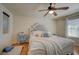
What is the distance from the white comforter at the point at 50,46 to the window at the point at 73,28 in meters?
0.11

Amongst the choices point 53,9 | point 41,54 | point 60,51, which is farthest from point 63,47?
point 53,9

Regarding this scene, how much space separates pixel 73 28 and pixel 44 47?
52cm

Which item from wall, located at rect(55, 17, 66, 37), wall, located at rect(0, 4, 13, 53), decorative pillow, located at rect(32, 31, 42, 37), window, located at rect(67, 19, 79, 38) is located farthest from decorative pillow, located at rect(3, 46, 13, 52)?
window, located at rect(67, 19, 79, 38)

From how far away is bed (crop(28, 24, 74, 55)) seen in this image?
139 centimetres

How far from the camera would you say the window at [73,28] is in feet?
4.73

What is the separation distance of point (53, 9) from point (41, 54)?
26.8 inches

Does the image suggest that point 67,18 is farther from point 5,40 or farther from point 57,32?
point 5,40

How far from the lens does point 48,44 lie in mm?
1422

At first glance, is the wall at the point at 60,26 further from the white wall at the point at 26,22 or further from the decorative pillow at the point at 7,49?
the decorative pillow at the point at 7,49

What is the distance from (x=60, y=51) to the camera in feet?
4.58

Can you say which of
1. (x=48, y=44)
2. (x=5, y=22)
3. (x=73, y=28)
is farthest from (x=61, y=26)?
(x=5, y=22)

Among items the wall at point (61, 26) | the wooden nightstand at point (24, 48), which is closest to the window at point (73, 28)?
the wall at point (61, 26)
